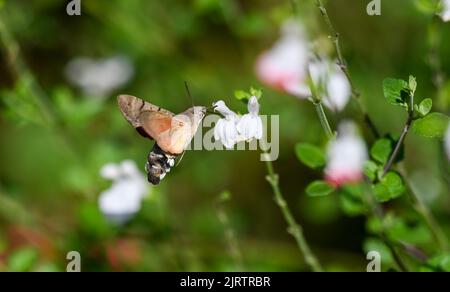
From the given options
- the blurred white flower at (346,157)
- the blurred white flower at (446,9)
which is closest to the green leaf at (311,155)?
the blurred white flower at (346,157)

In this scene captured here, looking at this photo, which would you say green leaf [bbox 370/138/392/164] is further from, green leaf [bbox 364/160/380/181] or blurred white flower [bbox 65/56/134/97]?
blurred white flower [bbox 65/56/134/97]

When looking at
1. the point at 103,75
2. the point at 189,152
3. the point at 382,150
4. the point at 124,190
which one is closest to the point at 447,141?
the point at 382,150

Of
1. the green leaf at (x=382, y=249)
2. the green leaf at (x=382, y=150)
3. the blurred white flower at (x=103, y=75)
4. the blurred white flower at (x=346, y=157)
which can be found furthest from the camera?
the blurred white flower at (x=103, y=75)

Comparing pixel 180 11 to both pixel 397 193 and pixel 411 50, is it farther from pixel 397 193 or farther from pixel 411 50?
pixel 397 193

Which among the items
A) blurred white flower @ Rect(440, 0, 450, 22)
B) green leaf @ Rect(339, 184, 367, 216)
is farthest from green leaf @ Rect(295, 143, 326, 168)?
blurred white flower @ Rect(440, 0, 450, 22)

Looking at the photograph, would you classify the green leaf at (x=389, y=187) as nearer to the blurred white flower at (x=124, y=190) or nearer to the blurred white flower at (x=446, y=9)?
the blurred white flower at (x=446, y=9)
